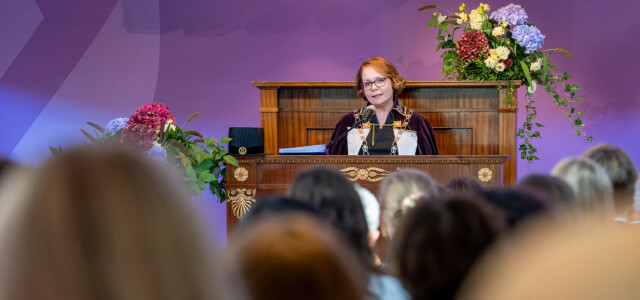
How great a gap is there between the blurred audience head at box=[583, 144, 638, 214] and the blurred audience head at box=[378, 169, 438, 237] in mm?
697

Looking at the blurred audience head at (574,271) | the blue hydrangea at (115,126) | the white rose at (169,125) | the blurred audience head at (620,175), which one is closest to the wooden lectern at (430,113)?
the white rose at (169,125)

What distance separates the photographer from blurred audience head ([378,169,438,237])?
150cm

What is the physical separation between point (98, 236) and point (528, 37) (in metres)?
3.48

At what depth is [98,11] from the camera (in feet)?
18.2

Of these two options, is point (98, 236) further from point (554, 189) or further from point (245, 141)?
point (245, 141)

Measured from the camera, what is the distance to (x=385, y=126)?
12.3 feet

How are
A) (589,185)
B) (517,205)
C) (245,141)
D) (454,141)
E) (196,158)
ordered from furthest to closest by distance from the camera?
(454,141) → (245,141) → (196,158) → (589,185) → (517,205)

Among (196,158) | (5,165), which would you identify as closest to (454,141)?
(196,158)

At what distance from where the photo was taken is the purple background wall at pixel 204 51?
17.8 feet

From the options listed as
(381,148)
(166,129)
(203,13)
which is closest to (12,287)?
(166,129)

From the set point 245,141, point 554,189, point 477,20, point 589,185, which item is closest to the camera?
point 554,189

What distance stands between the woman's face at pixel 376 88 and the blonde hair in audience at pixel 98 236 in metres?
3.15

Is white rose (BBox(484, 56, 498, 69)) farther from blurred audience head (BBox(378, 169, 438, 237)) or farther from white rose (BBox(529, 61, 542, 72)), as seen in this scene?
blurred audience head (BBox(378, 169, 438, 237))

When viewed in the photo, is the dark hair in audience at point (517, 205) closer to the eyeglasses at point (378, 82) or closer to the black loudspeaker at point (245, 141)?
the black loudspeaker at point (245, 141)
